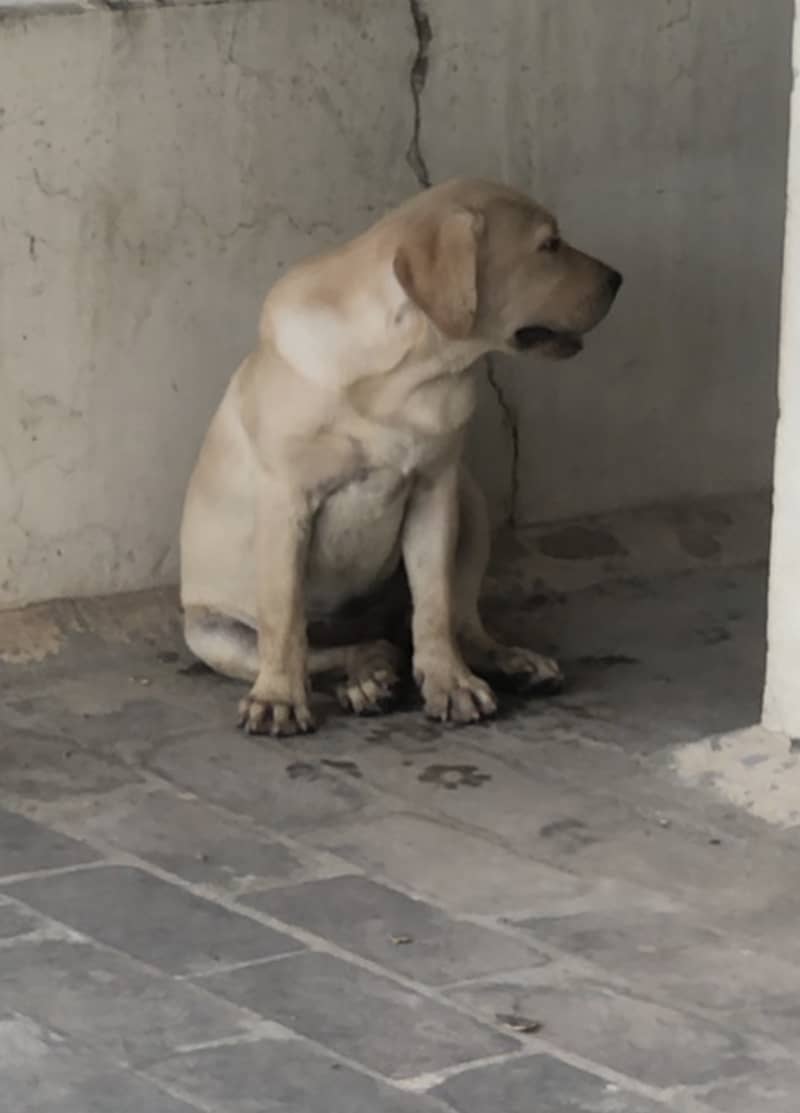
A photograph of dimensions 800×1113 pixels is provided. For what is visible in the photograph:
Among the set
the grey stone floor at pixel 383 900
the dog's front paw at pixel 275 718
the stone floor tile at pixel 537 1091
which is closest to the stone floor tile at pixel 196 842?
the grey stone floor at pixel 383 900

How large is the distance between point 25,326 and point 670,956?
2.58 metres

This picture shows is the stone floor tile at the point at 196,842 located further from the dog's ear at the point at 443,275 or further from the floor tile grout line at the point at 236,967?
the dog's ear at the point at 443,275

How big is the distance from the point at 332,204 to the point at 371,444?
116cm

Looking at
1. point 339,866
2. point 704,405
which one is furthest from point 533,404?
point 339,866

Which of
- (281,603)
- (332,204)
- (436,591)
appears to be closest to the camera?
(281,603)

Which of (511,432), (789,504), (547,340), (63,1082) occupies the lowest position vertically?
(63,1082)

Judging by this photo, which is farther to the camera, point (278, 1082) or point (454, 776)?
point (454, 776)

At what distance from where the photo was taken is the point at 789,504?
16.4ft

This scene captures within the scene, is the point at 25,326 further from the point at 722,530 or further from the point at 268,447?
the point at 722,530

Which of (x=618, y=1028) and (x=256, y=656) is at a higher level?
(x=256, y=656)

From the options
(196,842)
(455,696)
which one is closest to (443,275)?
(455,696)

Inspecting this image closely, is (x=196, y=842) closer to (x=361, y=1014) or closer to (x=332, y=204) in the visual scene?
(x=361, y=1014)

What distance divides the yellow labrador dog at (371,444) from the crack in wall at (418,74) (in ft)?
3.36

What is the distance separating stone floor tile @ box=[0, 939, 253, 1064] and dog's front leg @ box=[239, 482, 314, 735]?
1.32 meters
